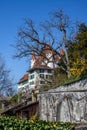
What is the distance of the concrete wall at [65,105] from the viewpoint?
29.8 metres

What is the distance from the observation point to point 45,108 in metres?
32.0

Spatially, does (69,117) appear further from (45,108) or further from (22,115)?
(22,115)

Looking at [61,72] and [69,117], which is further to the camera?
[61,72]

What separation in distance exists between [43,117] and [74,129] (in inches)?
677

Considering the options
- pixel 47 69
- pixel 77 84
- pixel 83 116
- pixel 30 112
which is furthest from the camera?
pixel 47 69

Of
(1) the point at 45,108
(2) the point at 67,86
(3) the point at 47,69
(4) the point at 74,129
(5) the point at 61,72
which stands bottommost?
(4) the point at 74,129

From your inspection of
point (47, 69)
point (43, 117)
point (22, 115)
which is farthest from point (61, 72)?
point (47, 69)

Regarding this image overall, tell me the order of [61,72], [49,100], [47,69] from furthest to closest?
[47,69], [61,72], [49,100]

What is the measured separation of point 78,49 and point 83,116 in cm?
1566

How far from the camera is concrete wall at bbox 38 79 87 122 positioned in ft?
97.6

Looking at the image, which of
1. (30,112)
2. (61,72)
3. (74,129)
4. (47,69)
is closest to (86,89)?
(30,112)

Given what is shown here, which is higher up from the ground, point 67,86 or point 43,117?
point 67,86

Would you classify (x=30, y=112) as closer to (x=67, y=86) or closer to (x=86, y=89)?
(x=67, y=86)

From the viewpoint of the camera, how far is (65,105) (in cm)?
3048
